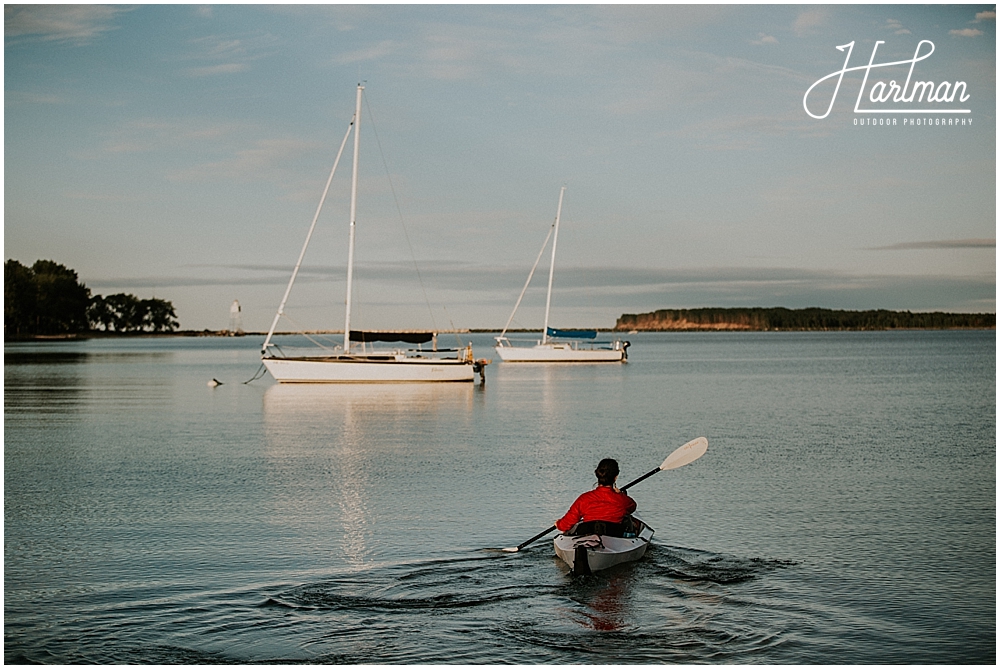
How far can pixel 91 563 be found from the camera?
1379 centimetres

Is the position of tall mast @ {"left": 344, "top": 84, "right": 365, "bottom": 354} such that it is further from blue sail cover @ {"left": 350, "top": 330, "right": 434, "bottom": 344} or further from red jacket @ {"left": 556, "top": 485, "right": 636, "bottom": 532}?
red jacket @ {"left": 556, "top": 485, "right": 636, "bottom": 532}

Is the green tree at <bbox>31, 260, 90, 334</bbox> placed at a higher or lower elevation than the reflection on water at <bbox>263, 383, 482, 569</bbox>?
higher

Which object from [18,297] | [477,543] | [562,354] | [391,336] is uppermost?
[18,297]

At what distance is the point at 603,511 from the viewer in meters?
13.1

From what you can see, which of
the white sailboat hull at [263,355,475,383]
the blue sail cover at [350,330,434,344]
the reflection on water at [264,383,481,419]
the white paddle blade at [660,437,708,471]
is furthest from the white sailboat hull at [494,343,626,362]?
the white paddle blade at [660,437,708,471]

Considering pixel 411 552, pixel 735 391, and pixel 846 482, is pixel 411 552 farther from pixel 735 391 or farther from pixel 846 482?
pixel 735 391

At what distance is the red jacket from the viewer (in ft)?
42.9

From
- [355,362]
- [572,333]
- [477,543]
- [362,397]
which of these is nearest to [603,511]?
[477,543]

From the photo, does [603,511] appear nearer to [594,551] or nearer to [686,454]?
[594,551]

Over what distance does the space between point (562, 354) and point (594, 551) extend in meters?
70.6

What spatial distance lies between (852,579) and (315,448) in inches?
645

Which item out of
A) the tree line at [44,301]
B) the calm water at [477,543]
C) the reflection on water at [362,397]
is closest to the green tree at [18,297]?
the tree line at [44,301]

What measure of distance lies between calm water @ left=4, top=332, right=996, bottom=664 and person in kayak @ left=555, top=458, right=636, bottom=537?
0.56 meters

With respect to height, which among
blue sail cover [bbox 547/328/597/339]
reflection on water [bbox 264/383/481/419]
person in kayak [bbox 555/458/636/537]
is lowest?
reflection on water [bbox 264/383/481/419]
